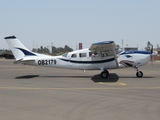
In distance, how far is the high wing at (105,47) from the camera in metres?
13.2

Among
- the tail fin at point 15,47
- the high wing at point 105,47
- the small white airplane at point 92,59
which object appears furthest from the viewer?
the tail fin at point 15,47

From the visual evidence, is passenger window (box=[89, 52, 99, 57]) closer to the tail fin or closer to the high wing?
the high wing

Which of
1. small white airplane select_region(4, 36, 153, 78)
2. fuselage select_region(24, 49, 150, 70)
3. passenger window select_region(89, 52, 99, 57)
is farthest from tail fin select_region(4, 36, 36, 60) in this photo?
passenger window select_region(89, 52, 99, 57)

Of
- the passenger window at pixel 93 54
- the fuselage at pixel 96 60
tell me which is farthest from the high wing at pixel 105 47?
the passenger window at pixel 93 54

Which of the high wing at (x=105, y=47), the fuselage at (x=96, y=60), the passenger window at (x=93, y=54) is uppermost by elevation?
the high wing at (x=105, y=47)

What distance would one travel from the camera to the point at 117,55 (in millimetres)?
15516

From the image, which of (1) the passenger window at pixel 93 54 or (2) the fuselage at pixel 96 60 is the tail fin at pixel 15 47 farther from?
(1) the passenger window at pixel 93 54

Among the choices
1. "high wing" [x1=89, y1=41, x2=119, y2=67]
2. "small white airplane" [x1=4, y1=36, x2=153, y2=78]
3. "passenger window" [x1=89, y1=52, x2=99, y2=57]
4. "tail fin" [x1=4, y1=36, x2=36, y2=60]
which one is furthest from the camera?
"tail fin" [x1=4, y1=36, x2=36, y2=60]

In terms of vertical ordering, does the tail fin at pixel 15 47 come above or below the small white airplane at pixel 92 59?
above

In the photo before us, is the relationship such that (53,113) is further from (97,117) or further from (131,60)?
(131,60)

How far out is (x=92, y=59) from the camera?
51.3 ft

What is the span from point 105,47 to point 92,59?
5.54 ft

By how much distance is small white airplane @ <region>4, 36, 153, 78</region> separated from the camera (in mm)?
15398

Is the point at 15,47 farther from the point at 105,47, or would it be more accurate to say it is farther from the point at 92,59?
the point at 105,47
